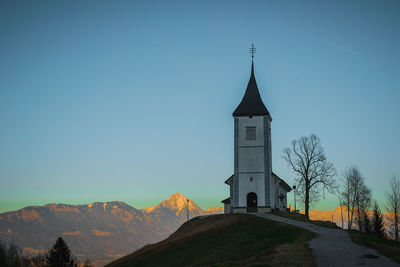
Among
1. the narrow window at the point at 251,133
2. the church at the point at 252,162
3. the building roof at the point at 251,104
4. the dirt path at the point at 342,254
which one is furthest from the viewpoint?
the building roof at the point at 251,104

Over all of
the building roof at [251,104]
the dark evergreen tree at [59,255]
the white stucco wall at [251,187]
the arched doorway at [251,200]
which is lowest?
the dark evergreen tree at [59,255]

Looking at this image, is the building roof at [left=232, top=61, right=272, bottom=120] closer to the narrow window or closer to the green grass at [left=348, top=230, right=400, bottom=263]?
the narrow window

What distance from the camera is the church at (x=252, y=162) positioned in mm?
57438

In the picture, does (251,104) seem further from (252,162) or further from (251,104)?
(252,162)

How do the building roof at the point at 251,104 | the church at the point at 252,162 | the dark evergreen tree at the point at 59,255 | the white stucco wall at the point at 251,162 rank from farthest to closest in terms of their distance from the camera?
the dark evergreen tree at the point at 59,255
the building roof at the point at 251,104
the white stucco wall at the point at 251,162
the church at the point at 252,162

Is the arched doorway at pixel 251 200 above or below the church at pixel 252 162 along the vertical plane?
below

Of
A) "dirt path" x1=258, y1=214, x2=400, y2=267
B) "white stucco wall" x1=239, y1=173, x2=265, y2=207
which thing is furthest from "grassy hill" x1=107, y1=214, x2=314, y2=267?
"white stucco wall" x1=239, y1=173, x2=265, y2=207

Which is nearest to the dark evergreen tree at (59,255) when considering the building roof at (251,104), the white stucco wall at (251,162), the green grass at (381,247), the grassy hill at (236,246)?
the grassy hill at (236,246)

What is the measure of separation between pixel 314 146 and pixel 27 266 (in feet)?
324

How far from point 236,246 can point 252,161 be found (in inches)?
857

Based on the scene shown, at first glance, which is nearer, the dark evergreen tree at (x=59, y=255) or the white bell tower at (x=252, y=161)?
the white bell tower at (x=252, y=161)

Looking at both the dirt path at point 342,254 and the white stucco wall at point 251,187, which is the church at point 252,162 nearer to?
the white stucco wall at point 251,187

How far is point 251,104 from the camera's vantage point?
61.5 meters

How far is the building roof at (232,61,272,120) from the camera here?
5994 centimetres
